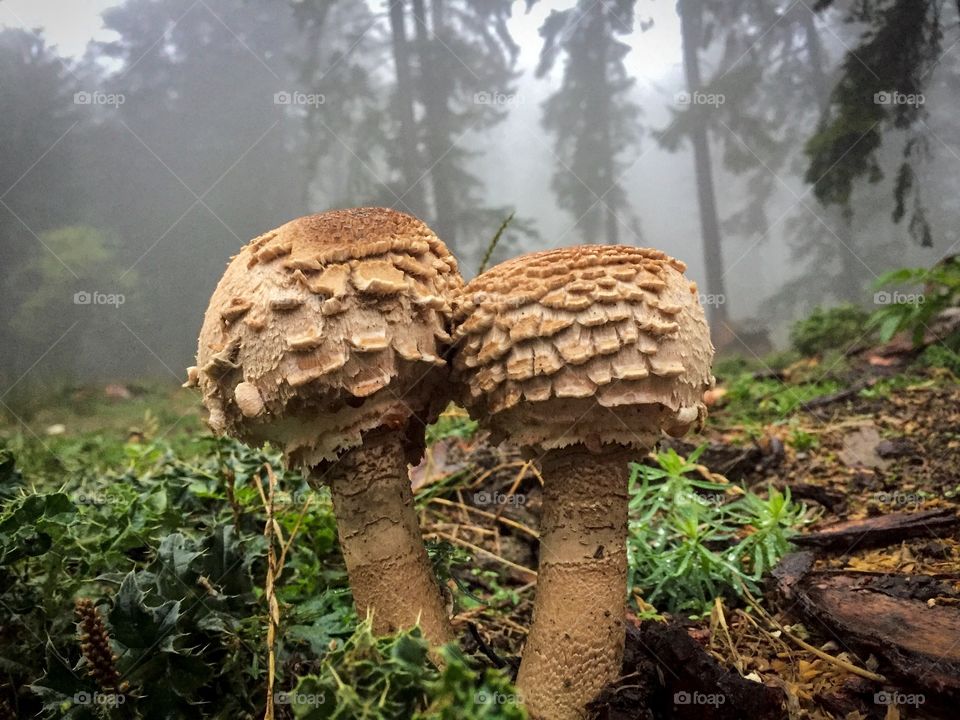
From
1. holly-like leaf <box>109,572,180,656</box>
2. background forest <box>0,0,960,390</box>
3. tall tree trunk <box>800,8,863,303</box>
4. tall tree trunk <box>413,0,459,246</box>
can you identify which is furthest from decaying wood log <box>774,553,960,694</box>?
tall tree trunk <box>800,8,863,303</box>

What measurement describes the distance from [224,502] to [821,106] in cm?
823

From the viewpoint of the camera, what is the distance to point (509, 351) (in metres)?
1.55

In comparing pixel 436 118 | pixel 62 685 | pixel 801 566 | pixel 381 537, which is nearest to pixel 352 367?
pixel 381 537

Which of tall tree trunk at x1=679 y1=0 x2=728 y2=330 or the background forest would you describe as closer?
the background forest

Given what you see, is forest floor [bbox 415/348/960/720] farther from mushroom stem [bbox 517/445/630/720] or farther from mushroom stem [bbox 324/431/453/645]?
mushroom stem [bbox 324/431/453/645]

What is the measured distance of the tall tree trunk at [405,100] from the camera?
301 inches

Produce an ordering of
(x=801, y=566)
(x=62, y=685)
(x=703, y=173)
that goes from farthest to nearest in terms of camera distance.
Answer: (x=703, y=173), (x=801, y=566), (x=62, y=685)

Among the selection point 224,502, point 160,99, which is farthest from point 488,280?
point 160,99

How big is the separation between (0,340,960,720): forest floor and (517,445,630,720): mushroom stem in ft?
0.30

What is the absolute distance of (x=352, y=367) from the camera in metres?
1.53

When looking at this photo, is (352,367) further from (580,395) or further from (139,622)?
(139,622)

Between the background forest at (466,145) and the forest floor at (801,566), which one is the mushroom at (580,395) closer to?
the forest floor at (801,566)

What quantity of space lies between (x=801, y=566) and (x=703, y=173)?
7.54 meters

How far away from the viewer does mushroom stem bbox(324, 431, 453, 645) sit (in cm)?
172
